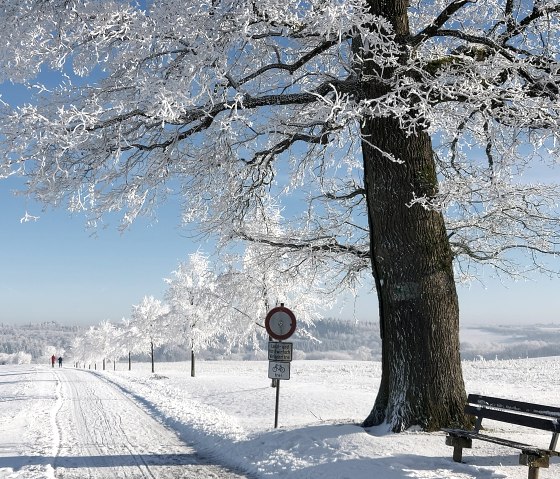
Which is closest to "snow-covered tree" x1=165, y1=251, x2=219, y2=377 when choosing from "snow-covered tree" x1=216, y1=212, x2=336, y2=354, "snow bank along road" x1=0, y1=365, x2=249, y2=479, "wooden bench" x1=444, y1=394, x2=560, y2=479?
"snow-covered tree" x1=216, y1=212, x2=336, y2=354

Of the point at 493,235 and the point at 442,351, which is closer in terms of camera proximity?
the point at 442,351

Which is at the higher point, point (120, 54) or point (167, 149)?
point (120, 54)

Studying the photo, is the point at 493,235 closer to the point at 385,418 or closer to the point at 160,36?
the point at 385,418

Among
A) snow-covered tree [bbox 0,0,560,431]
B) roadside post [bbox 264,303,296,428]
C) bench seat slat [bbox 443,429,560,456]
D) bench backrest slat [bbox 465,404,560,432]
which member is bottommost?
bench seat slat [bbox 443,429,560,456]

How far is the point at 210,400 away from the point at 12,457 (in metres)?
9.37

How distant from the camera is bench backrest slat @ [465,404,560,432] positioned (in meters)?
5.89

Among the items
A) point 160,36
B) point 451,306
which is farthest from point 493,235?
point 160,36

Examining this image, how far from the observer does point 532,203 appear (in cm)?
945

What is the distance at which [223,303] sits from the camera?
22.2m

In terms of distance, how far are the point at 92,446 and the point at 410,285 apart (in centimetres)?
578

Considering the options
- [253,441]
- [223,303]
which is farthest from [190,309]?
[253,441]

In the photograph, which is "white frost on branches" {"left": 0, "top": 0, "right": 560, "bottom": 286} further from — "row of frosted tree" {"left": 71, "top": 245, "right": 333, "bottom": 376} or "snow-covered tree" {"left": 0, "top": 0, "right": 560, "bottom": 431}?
"row of frosted tree" {"left": 71, "top": 245, "right": 333, "bottom": 376}

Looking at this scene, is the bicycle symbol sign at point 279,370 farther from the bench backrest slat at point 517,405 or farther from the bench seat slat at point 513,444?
the bench seat slat at point 513,444

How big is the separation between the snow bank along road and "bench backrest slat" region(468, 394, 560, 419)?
3.42 m
